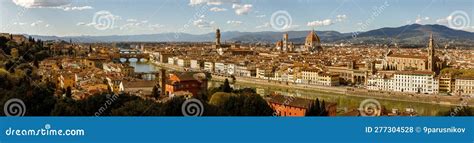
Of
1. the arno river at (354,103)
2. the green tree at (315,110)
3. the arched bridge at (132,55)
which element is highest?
the arched bridge at (132,55)

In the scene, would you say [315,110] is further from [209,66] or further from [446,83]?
[209,66]

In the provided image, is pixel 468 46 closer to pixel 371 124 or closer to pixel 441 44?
pixel 441 44

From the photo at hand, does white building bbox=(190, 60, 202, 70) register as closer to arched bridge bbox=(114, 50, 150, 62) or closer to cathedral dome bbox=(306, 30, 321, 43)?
arched bridge bbox=(114, 50, 150, 62)

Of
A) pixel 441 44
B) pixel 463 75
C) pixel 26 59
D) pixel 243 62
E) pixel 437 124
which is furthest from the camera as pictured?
pixel 441 44

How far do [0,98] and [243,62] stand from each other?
834 cm

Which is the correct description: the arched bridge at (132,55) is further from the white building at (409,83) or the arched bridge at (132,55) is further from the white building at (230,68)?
the white building at (409,83)

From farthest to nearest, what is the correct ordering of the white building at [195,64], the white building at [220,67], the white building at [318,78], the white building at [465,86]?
the white building at [195,64] < the white building at [220,67] < the white building at [318,78] < the white building at [465,86]

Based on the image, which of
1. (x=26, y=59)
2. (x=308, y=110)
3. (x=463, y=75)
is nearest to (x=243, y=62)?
(x=463, y=75)

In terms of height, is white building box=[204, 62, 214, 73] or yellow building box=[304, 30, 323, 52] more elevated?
yellow building box=[304, 30, 323, 52]

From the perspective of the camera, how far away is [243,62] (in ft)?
40.1

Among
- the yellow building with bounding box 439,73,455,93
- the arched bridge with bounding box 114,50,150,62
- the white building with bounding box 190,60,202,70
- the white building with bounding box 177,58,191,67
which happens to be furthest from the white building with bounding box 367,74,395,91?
the arched bridge with bounding box 114,50,150,62

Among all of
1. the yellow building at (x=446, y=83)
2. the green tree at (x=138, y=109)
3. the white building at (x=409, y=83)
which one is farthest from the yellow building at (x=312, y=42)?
the green tree at (x=138, y=109)

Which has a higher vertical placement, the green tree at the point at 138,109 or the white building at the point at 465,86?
the green tree at the point at 138,109

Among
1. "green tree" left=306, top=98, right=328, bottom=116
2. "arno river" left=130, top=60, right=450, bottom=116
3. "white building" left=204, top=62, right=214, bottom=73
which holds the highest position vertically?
"white building" left=204, top=62, right=214, bottom=73
